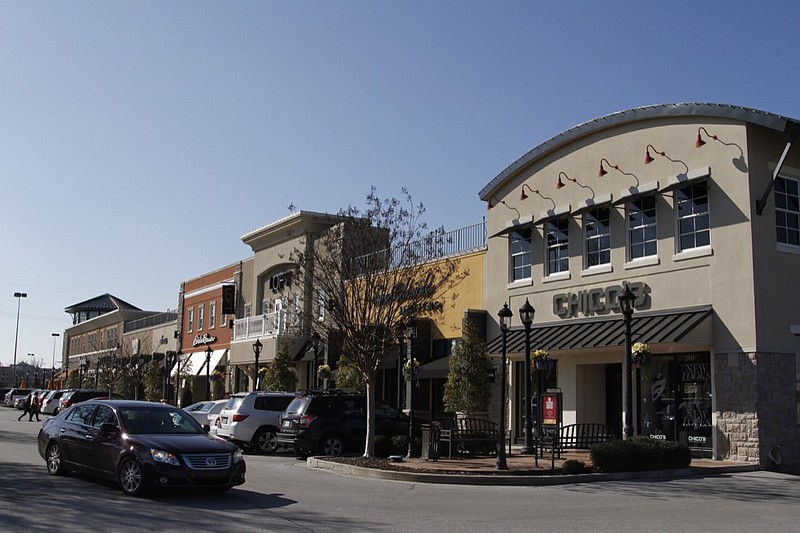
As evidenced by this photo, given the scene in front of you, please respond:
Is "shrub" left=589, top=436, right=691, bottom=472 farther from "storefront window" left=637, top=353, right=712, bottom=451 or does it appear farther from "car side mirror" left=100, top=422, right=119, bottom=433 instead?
"car side mirror" left=100, top=422, right=119, bottom=433

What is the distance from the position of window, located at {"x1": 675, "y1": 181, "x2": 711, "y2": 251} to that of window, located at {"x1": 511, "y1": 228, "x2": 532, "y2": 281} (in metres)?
5.80

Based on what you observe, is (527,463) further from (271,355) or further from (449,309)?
(271,355)

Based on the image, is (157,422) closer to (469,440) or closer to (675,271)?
(469,440)

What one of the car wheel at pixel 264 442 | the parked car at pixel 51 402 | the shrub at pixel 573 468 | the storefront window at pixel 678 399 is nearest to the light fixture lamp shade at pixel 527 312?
the storefront window at pixel 678 399

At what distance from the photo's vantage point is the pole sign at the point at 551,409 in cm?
1981

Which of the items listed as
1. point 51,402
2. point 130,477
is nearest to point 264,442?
point 130,477

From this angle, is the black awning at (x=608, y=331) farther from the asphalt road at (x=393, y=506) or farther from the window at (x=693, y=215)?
the asphalt road at (x=393, y=506)

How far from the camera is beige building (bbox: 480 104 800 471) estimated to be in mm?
20172

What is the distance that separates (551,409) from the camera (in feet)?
65.6

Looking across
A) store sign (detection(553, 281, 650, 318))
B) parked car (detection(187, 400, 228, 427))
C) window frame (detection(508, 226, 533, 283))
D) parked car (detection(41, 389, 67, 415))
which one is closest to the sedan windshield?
parked car (detection(187, 400, 228, 427))

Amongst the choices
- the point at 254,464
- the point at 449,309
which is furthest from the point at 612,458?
the point at 449,309

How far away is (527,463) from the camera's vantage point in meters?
19.6

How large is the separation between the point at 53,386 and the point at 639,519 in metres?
90.0

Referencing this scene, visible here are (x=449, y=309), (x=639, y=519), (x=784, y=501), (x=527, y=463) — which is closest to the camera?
(x=639, y=519)
